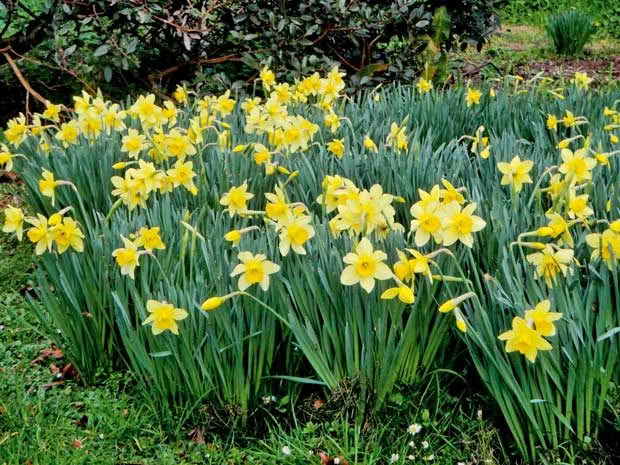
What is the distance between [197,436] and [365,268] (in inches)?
27.3

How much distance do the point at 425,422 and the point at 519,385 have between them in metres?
0.28

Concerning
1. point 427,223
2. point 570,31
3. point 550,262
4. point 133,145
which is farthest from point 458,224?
point 570,31

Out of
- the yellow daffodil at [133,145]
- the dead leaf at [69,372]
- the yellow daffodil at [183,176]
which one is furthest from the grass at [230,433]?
the yellow daffodil at [133,145]

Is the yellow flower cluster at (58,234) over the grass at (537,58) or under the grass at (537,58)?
over

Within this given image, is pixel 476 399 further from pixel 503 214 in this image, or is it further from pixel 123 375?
pixel 123 375

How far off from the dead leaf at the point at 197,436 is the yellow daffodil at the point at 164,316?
1.19 ft

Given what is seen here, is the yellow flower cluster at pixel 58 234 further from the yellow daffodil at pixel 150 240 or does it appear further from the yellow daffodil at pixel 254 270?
the yellow daffodil at pixel 254 270

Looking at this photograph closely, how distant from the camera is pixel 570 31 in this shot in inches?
302

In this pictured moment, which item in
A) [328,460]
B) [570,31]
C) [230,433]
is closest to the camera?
[328,460]

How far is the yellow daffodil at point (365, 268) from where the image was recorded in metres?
1.66

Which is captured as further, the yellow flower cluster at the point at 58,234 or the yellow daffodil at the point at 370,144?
the yellow daffodil at the point at 370,144

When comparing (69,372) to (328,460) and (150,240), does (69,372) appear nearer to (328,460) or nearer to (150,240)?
(150,240)

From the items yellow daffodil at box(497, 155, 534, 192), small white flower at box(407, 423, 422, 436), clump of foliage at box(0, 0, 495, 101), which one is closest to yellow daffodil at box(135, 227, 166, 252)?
small white flower at box(407, 423, 422, 436)

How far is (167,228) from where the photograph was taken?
2.10m
